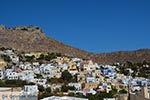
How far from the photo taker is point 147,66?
6806 centimetres

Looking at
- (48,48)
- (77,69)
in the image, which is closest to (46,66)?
(77,69)

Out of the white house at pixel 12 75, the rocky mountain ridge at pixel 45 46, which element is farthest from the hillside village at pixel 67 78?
the rocky mountain ridge at pixel 45 46

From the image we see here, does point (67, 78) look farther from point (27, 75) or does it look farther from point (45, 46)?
point (45, 46)

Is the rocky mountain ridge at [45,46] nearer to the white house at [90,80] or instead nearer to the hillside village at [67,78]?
the hillside village at [67,78]

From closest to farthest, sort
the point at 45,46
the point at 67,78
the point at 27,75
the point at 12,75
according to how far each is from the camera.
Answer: the point at 12,75 < the point at 27,75 < the point at 67,78 < the point at 45,46

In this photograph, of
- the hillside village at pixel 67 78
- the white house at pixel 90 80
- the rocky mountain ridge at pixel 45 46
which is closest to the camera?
the hillside village at pixel 67 78

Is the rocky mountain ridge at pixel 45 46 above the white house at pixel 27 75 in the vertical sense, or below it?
above

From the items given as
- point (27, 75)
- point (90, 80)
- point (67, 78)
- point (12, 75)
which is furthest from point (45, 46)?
point (12, 75)

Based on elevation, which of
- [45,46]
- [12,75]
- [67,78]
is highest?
[45,46]

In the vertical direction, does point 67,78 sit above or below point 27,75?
below

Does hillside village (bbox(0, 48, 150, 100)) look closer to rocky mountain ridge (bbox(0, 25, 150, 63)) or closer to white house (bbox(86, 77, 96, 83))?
white house (bbox(86, 77, 96, 83))

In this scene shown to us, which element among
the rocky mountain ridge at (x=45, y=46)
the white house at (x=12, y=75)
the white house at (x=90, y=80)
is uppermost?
the rocky mountain ridge at (x=45, y=46)

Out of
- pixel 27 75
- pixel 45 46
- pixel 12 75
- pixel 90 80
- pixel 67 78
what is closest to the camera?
pixel 12 75

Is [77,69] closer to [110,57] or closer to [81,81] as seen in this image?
[81,81]
